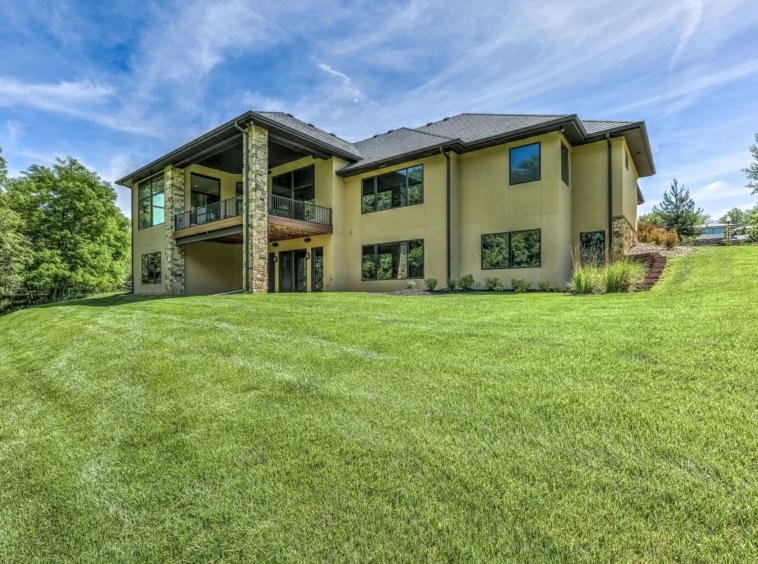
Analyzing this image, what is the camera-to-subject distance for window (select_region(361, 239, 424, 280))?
13617 mm

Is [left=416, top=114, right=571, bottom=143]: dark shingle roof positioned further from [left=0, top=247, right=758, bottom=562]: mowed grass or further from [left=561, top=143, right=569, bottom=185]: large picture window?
[left=0, top=247, right=758, bottom=562]: mowed grass

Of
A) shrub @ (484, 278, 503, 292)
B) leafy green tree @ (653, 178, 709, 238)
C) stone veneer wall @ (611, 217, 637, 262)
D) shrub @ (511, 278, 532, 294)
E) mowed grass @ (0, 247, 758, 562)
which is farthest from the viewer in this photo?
leafy green tree @ (653, 178, 709, 238)

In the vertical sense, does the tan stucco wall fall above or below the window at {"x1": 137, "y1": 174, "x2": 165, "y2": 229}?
below

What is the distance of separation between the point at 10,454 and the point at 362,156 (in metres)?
14.8

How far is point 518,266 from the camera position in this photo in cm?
1220

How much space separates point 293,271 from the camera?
54.0 ft

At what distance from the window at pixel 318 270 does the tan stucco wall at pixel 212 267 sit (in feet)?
17.0

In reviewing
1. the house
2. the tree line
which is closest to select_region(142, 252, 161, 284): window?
the house

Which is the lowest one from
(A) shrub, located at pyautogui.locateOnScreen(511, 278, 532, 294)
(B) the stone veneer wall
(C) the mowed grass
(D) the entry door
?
(C) the mowed grass

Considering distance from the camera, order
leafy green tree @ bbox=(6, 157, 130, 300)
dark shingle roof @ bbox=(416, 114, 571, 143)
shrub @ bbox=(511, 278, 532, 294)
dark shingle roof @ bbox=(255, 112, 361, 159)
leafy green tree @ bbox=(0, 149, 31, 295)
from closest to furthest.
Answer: shrub @ bbox=(511, 278, 532, 294) < dark shingle roof @ bbox=(416, 114, 571, 143) < dark shingle roof @ bbox=(255, 112, 361, 159) < leafy green tree @ bbox=(0, 149, 31, 295) < leafy green tree @ bbox=(6, 157, 130, 300)

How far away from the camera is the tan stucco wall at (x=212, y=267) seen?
16.9 metres

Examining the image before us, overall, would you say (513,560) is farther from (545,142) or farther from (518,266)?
(545,142)

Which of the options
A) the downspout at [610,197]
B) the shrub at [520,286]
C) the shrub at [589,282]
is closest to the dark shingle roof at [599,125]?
the downspout at [610,197]

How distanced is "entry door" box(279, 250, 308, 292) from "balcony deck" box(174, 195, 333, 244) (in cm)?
88
